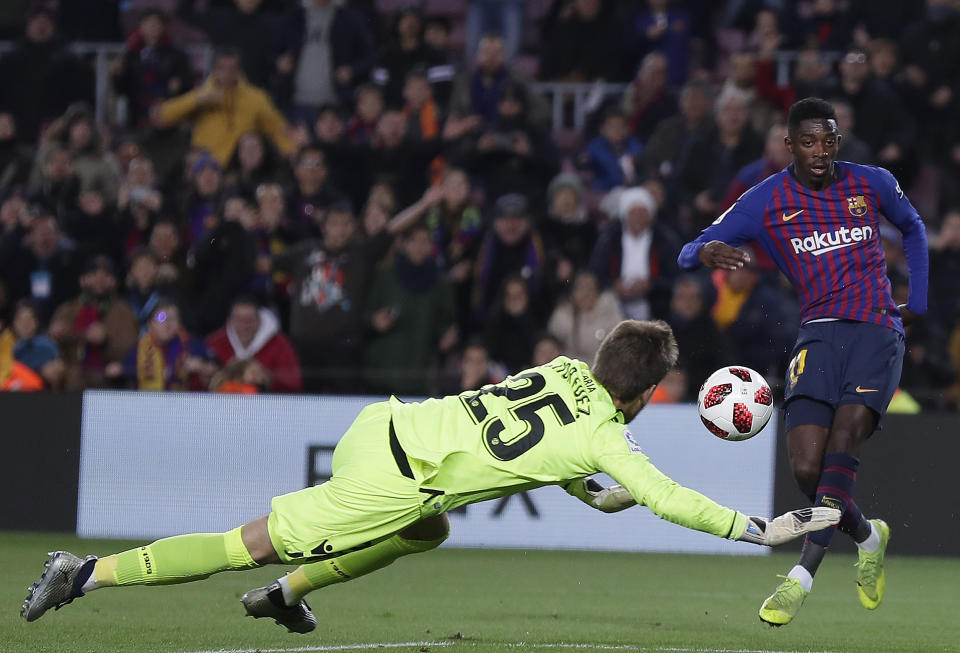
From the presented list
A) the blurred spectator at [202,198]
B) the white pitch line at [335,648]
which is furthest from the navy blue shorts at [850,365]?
the blurred spectator at [202,198]

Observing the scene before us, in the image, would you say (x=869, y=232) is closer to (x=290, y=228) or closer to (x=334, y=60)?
(x=290, y=228)

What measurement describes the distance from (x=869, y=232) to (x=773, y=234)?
1.43 feet

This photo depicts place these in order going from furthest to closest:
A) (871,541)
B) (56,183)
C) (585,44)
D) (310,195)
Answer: (585,44) → (56,183) → (310,195) → (871,541)

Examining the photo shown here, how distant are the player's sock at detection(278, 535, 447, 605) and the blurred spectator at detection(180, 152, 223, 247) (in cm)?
738

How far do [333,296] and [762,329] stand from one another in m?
3.46

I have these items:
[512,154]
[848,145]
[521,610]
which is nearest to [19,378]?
[512,154]

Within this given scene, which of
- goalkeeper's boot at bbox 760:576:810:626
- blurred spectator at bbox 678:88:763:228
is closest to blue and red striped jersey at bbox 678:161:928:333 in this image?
goalkeeper's boot at bbox 760:576:810:626

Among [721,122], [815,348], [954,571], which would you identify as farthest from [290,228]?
[815,348]

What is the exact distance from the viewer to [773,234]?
7105 millimetres

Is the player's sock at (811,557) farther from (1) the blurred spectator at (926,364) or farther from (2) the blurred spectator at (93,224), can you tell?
(2) the blurred spectator at (93,224)

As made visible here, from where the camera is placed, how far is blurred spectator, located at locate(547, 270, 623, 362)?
39.8 feet

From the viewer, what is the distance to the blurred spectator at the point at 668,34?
587 inches

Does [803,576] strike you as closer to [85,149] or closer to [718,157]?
[718,157]

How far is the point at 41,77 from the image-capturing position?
1562 cm
